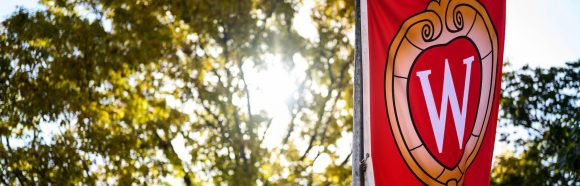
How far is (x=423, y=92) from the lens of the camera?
4.98 m

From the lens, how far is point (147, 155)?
14914 mm

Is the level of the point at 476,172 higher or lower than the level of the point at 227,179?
lower

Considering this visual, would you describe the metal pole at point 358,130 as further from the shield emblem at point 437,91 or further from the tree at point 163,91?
the tree at point 163,91

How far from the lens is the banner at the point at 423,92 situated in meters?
4.85

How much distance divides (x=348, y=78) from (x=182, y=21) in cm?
394

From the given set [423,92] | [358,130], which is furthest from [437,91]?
[358,130]

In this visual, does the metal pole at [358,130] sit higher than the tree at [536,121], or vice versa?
the tree at [536,121]

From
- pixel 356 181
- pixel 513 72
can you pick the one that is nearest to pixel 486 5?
pixel 356 181

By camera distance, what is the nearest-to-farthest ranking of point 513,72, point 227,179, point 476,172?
point 476,172, point 227,179, point 513,72

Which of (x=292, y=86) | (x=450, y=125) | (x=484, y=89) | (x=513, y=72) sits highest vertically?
(x=513, y=72)

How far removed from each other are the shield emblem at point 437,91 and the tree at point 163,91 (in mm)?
9610

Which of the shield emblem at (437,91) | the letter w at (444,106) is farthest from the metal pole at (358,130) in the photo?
the letter w at (444,106)

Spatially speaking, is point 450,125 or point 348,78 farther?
point 348,78

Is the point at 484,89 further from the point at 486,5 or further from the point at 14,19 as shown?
the point at 14,19
